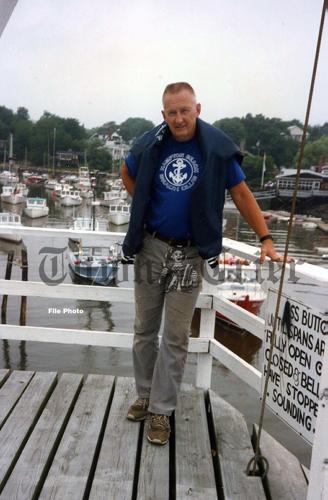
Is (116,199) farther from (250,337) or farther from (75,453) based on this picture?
(75,453)

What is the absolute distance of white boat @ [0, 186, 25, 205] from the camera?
65.0 meters

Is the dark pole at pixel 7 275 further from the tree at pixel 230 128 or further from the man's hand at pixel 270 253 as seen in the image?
the man's hand at pixel 270 253

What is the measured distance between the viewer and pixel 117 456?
8.13 ft

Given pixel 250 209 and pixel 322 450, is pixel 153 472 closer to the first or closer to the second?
pixel 322 450

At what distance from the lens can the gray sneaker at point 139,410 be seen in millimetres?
2854

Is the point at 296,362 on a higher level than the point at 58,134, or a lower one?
lower

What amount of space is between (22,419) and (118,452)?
643 millimetres

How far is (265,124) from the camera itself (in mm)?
40312

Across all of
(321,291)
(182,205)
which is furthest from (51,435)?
(321,291)

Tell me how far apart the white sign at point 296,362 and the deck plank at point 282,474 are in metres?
0.31

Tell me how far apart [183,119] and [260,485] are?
1.76 meters

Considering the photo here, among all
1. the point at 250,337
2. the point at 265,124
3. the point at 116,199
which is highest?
the point at 265,124

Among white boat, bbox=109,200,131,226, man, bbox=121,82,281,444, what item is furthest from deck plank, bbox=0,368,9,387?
white boat, bbox=109,200,131,226

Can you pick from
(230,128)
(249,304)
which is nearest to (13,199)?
(249,304)
